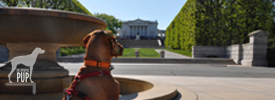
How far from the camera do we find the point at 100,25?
164 inches

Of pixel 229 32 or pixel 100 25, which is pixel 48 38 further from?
pixel 229 32

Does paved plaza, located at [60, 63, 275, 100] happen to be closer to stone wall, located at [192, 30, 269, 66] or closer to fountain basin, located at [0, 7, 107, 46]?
fountain basin, located at [0, 7, 107, 46]

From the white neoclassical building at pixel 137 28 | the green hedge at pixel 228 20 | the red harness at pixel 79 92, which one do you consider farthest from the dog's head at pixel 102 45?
the white neoclassical building at pixel 137 28

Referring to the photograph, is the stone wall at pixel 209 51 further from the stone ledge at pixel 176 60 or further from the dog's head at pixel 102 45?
the dog's head at pixel 102 45

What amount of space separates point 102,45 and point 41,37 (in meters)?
2.21

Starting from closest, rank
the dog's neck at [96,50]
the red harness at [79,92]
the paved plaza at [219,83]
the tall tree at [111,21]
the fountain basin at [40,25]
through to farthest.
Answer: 1. the red harness at [79,92]
2. the dog's neck at [96,50]
3. the fountain basin at [40,25]
4. the paved plaza at [219,83]
5. the tall tree at [111,21]

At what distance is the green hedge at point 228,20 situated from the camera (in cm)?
1952

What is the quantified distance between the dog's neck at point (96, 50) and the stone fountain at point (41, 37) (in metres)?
2.01

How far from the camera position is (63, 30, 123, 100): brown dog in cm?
173

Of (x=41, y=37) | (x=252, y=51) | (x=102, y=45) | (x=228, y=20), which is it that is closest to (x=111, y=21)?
(x=228, y=20)

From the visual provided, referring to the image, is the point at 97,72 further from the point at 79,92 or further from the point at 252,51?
the point at 252,51

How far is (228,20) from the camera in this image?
20406 millimetres

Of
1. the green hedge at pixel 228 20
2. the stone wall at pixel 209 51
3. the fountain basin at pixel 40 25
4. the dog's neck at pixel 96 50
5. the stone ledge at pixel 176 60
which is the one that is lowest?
the stone ledge at pixel 176 60

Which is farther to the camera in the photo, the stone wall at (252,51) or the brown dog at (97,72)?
the stone wall at (252,51)
